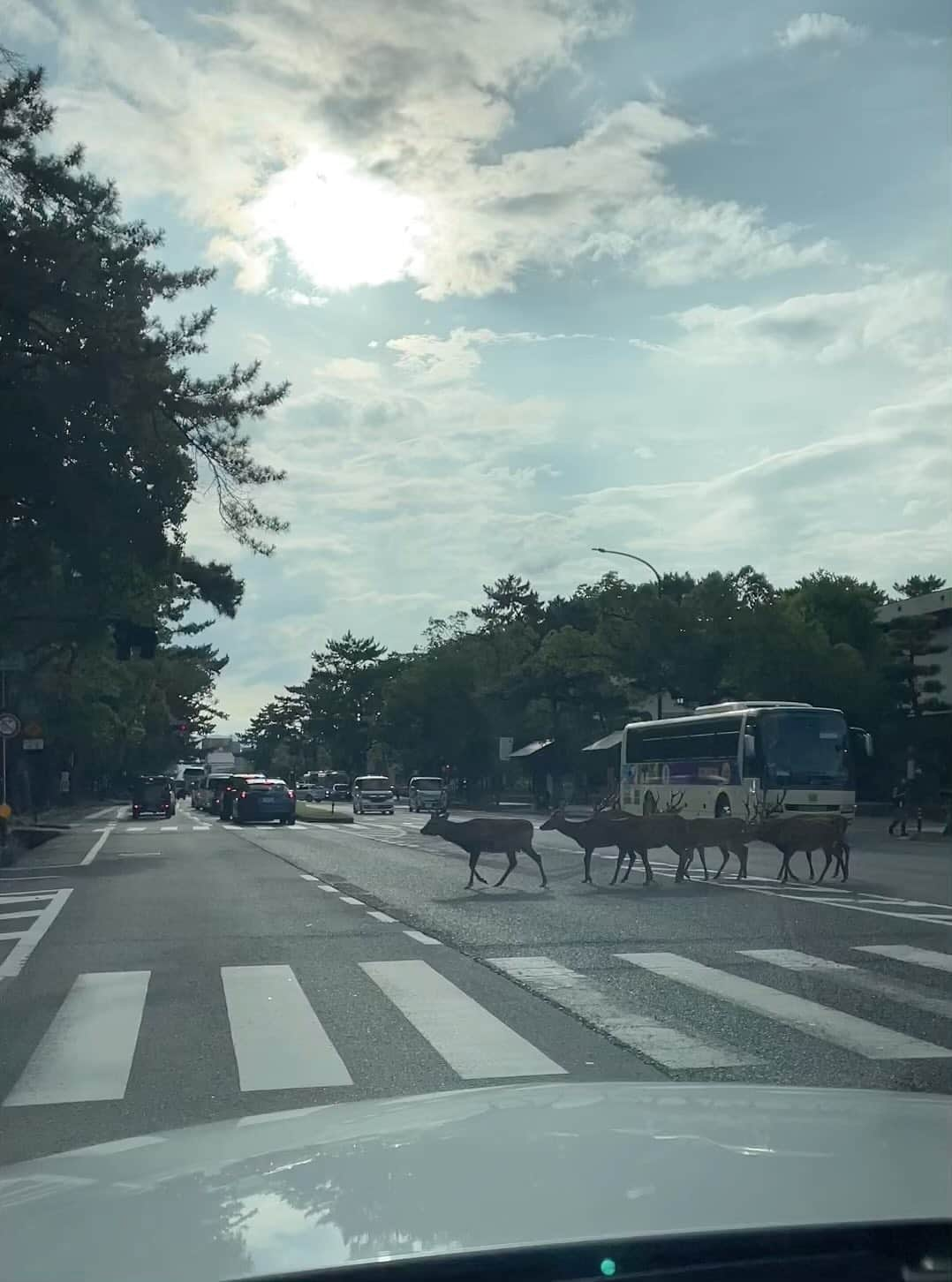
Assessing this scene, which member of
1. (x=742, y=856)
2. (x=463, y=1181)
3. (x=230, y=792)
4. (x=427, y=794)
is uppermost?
(x=427, y=794)

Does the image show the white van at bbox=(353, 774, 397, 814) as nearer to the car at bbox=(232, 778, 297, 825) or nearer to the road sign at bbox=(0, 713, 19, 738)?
the car at bbox=(232, 778, 297, 825)

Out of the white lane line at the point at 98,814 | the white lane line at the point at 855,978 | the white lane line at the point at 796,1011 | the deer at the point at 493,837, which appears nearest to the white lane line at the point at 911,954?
the white lane line at the point at 855,978

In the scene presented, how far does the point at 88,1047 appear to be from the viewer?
8445 mm

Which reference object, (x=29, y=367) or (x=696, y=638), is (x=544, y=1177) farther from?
(x=696, y=638)

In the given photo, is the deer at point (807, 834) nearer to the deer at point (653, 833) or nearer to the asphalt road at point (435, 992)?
the asphalt road at point (435, 992)

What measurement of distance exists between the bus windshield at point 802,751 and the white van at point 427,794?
1503 inches

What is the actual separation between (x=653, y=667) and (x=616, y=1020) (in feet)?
165

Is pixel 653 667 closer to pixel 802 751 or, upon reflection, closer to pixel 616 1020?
pixel 802 751

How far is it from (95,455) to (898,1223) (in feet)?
88.6

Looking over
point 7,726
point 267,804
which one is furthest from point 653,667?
point 7,726

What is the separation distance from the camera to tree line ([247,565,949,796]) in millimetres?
52906

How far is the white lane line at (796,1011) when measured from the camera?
7.97 m

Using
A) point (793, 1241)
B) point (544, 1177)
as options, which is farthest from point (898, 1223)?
point (544, 1177)

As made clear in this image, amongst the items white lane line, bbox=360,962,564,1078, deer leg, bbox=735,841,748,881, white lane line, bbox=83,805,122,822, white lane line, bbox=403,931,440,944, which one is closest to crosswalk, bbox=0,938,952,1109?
white lane line, bbox=360,962,564,1078
